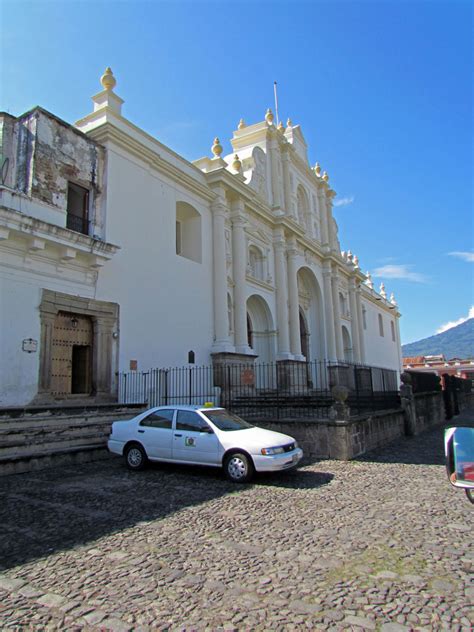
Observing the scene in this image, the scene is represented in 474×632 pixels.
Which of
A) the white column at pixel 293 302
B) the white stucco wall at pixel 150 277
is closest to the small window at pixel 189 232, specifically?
the white stucco wall at pixel 150 277

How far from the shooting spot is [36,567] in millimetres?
4035

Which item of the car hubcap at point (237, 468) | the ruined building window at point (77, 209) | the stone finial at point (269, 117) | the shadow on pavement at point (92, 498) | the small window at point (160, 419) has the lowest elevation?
the shadow on pavement at point (92, 498)

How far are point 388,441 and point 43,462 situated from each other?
8.97 m

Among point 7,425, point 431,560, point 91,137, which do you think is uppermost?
Result: point 91,137

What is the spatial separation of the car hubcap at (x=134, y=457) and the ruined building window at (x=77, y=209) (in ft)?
22.3

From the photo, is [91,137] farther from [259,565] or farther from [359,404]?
[259,565]

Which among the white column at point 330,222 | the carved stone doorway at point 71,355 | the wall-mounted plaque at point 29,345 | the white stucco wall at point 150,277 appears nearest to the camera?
the wall-mounted plaque at point 29,345

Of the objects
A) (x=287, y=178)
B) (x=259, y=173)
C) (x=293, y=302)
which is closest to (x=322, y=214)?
(x=287, y=178)

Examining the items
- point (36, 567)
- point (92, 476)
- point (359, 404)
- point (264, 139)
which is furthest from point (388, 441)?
point (264, 139)

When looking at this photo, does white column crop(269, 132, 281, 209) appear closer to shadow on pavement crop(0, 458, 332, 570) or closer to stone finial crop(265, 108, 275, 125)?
stone finial crop(265, 108, 275, 125)

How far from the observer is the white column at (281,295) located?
2180 cm

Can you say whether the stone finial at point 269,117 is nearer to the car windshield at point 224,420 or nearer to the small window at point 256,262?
the small window at point 256,262

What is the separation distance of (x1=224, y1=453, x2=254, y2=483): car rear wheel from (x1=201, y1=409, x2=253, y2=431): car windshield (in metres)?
0.62

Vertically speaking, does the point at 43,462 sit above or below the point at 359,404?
below
